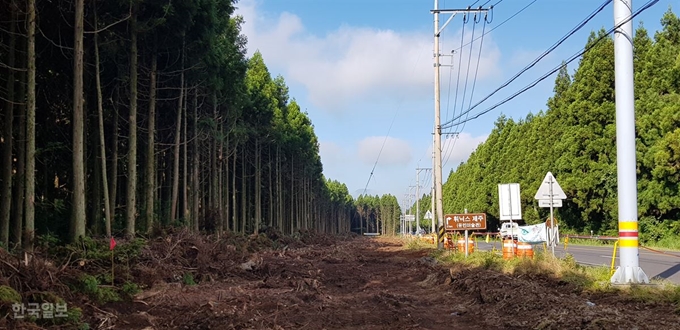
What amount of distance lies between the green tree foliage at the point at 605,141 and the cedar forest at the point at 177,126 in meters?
0.10

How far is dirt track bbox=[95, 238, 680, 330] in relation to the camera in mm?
8500

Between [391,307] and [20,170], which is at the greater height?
[20,170]

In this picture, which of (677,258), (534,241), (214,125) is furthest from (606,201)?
(214,125)

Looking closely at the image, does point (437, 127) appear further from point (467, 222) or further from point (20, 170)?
point (20, 170)

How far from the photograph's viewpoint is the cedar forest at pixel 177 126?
14.8 metres

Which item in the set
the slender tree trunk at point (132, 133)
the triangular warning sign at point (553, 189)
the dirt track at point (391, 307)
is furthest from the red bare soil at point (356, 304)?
the triangular warning sign at point (553, 189)

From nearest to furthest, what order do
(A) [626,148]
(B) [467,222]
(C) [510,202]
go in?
(A) [626,148] < (C) [510,202] < (B) [467,222]

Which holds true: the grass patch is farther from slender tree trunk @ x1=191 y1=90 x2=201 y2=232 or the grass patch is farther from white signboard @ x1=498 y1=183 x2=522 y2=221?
slender tree trunk @ x1=191 y1=90 x2=201 y2=232

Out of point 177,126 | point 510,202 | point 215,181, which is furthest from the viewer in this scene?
point 215,181

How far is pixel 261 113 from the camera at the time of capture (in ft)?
129

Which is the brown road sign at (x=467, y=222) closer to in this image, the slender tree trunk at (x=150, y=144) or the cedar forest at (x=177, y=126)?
the cedar forest at (x=177, y=126)

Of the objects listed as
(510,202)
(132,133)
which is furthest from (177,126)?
(510,202)

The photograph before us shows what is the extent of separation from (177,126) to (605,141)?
91.8 ft

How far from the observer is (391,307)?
36.7 feet
